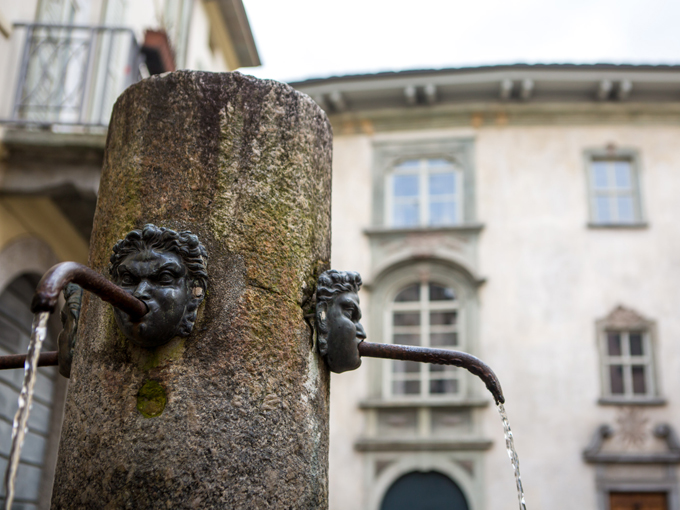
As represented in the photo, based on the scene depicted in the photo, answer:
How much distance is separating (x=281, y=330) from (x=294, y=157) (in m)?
0.53

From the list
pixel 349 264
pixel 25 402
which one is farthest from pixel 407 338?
pixel 25 402

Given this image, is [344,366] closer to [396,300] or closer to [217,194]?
[217,194]

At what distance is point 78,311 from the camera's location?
7.47 ft

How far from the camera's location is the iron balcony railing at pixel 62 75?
21.0ft

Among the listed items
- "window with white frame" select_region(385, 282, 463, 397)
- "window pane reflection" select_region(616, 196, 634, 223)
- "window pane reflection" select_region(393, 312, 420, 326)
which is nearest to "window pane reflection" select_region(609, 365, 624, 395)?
"window with white frame" select_region(385, 282, 463, 397)

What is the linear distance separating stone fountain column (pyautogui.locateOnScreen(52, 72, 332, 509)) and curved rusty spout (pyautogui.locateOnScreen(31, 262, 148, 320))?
0.16m

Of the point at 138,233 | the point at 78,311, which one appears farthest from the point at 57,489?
the point at 138,233

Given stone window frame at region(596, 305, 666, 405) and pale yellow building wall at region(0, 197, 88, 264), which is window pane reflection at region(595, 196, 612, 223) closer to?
stone window frame at region(596, 305, 666, 405)

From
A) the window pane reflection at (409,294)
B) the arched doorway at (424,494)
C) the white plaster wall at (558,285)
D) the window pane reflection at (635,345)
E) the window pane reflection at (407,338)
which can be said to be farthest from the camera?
the window pane reflection at (409,294)

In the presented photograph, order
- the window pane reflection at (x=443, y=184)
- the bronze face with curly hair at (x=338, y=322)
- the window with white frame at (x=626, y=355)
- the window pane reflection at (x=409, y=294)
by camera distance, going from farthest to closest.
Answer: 1. the window pane reflection at (x=443, y=184)
2. the window pane reflection at (x=409, y=294)
3. the window with white frame at (x=626, y=355)
4. the bronze face with curly hair at (x=338, y=322)

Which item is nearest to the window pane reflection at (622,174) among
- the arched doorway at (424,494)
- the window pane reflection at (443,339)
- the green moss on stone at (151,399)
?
the window pane reflection at (443,339)

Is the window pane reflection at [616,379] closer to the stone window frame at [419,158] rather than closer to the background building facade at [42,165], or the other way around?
the stone window frame at [419,158]

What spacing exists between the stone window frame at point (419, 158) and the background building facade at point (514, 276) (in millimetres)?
31

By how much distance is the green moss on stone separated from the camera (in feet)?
6.40
